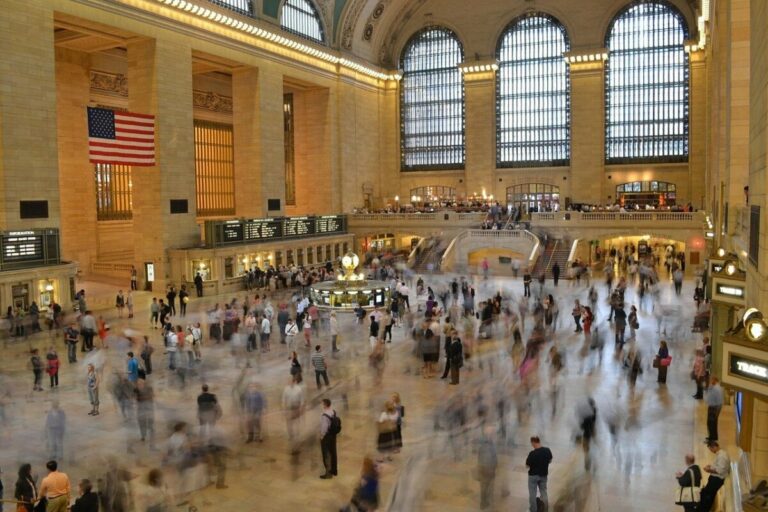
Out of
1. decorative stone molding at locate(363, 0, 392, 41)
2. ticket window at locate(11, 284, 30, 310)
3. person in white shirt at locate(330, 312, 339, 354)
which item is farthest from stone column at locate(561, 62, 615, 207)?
ticket window at locate(11, 284, 30, 310)

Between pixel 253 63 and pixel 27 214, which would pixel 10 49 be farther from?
pixel 253 63

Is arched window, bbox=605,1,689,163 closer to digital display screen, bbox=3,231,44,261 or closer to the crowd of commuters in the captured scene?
the crowd of commuters

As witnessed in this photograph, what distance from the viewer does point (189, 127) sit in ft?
96.5

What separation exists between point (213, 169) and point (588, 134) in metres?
22.7

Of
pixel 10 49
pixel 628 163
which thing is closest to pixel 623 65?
pixel 628 163

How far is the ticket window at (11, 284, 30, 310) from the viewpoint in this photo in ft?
67.8

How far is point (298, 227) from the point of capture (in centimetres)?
3406

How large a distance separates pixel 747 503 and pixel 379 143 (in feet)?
143

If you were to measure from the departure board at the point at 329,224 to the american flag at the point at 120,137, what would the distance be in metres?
11.2

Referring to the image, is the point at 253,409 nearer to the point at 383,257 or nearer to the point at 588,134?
the point at 383,257

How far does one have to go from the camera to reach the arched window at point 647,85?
40188 millimetres

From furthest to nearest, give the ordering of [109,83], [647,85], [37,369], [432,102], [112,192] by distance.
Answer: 1. [432,102]
2. [647,85]
3. [112,192]
4. [109,83]
5. [37,369]

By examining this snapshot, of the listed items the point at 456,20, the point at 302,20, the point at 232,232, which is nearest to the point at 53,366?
the point at 232,232

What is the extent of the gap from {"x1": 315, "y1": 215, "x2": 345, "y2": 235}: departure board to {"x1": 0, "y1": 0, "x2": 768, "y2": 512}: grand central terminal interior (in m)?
1.33
